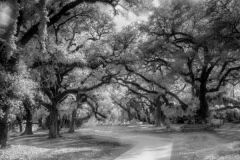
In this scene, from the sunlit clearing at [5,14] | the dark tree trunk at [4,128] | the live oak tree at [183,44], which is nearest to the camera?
the sunlit clearing at [5,14]

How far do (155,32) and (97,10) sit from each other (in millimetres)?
9663

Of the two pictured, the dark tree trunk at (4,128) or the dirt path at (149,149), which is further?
the dark tree trunk at (4,128)

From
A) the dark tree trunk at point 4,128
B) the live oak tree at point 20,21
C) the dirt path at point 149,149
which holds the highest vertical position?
the live oak tree at point 20,21

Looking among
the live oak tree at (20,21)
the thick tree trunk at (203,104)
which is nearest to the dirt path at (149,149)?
the live oak tree at (20,21)

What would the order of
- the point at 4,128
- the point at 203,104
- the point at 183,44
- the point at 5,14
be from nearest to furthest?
1. the point at 5,14
2. the point at 4,128
3. the point at 203,104
4. the point at 183,44

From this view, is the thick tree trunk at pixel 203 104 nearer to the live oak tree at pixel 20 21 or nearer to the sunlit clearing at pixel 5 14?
the live oak tree at pixel 20 21

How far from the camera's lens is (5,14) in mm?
11383

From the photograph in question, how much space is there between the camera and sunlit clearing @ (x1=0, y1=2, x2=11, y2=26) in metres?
11.3

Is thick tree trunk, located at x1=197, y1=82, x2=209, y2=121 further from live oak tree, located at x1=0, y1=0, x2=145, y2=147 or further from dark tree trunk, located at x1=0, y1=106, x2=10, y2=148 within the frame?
dark tree trunk, located at x1=0, y1=106, x2=10, y2=148

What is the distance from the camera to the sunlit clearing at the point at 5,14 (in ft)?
37.1

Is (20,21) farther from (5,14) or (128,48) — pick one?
(128,48)

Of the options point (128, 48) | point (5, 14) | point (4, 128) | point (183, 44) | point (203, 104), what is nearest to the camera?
point (5, 14)

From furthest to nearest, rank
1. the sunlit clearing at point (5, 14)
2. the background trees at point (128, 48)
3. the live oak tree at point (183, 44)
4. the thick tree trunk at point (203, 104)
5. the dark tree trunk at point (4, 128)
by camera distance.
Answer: the thick tree trunk at point (203, 104) < the live oak tree at point (183, 44) < the background trees at point (128, 48) < the dark tree trunk at point (4, 128) < the sunlit clearing at point (5, 14)

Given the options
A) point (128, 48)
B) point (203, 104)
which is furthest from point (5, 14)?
point (203, 104)
